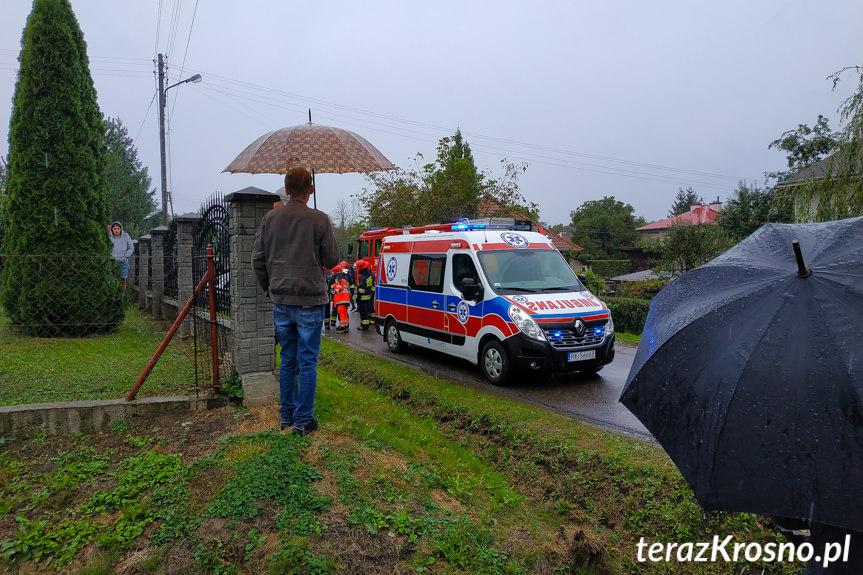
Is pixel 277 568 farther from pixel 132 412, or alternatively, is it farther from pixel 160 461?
pixel 132 412

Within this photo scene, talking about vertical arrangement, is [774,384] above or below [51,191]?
below

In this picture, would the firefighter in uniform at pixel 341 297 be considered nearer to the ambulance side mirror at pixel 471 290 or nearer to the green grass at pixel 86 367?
the green grass at pixel 86 367

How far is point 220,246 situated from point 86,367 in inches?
94.8

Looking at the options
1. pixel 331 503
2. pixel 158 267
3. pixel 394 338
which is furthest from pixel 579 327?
pixel 158 267

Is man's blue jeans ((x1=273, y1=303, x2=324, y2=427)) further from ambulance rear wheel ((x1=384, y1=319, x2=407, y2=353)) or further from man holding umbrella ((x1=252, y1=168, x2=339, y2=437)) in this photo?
ambulance rear wheel ((x1=384, y1=319, x2=407, y2=353))

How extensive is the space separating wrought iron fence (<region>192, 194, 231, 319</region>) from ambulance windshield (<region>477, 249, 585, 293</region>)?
3.93 metres

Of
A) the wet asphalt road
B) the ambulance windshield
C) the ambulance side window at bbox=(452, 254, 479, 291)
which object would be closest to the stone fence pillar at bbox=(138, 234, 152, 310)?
the wet asphalt road

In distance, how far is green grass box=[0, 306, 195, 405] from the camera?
5.59 metres

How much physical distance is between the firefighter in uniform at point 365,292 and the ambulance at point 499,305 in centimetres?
322

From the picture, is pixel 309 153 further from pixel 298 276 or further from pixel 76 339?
pixel 76 339

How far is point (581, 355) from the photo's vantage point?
25.7 feet

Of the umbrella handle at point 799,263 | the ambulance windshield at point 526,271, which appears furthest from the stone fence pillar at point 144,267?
the umbrella handle at point 799,263

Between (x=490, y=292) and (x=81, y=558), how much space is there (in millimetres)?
5997

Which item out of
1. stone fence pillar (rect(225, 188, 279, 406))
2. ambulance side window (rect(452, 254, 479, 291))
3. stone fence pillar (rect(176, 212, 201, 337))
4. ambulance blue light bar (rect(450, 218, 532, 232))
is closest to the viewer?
stone fence pillar (rect(225, 188, 279, 406))
